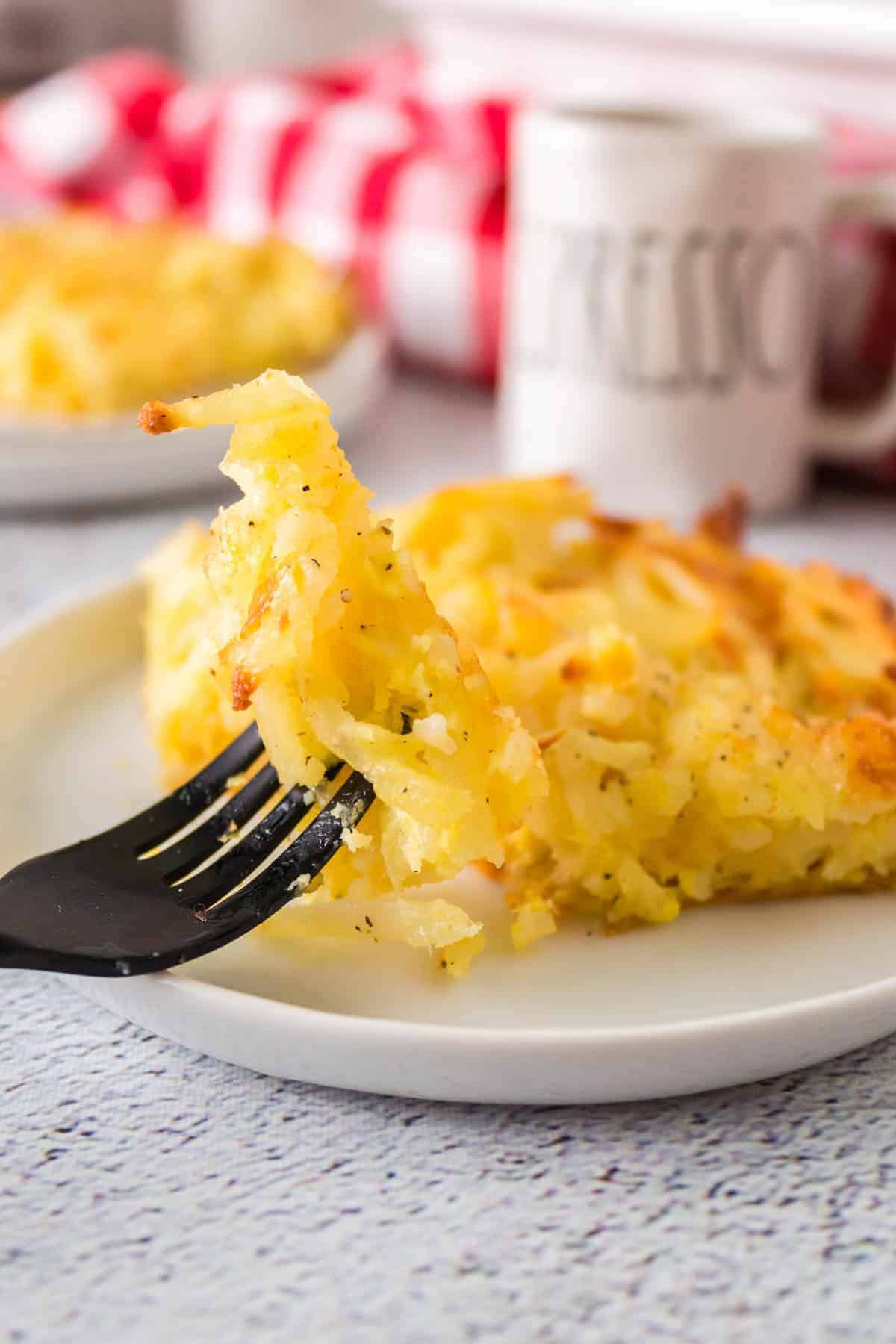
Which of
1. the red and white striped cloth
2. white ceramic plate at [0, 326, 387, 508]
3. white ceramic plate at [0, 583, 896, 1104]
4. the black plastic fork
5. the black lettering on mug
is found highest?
the red and white striped cloth

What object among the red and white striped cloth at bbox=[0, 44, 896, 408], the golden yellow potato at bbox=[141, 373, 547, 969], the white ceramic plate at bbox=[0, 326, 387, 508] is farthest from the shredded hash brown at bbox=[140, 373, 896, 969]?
the red and white striped cloth at bbox=[0, 44, 896, 408]

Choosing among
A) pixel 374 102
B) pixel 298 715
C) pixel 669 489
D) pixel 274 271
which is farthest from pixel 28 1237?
pixel 374 102

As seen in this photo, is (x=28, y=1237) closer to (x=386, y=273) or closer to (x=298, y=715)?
(x=298, y=715)

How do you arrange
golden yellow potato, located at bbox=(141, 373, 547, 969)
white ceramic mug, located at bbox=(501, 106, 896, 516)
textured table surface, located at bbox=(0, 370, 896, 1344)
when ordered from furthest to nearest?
white ceramic mug, located at bbox=(501, 106, 896, 516) → golden yellow potato, located at bbox=(141, 373, 547, 969) → textured table surface, located at bbox=(0, 370, 896, 1344)

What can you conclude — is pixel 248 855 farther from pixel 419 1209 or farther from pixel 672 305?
pixel 672 305

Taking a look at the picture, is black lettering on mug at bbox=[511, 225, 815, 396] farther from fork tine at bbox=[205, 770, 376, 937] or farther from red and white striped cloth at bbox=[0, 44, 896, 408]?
fork tine at bbox=[205, 770, 376, 937]

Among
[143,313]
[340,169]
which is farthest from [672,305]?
[340,169]
